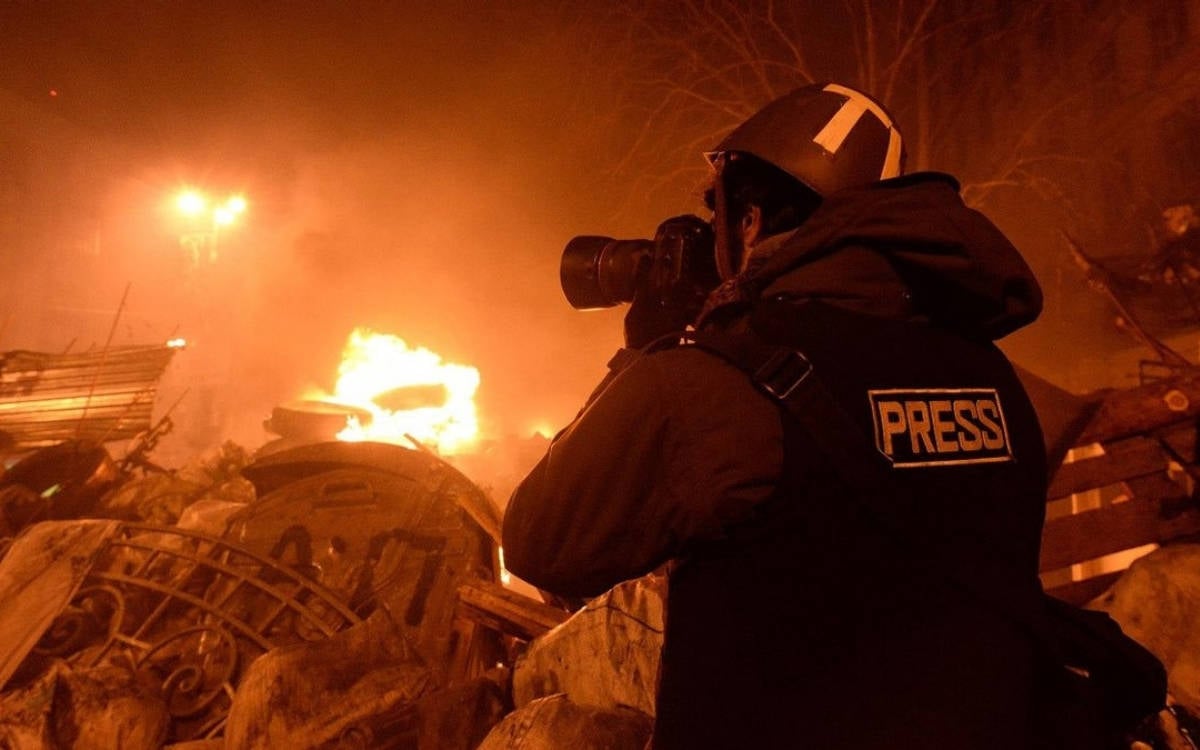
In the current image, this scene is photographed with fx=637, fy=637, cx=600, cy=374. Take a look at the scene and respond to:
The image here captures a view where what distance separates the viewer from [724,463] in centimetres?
92

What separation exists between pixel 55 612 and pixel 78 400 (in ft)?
20.4

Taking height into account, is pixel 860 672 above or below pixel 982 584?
below

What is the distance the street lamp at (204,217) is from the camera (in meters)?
31.1

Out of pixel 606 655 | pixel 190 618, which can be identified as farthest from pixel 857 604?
pixel 190 618

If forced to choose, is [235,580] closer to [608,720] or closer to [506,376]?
[608,720]

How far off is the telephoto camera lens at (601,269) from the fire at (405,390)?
559 inches

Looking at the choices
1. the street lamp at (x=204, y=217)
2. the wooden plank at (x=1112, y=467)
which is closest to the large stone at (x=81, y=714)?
the wooden plank at (x=1112, y=467)

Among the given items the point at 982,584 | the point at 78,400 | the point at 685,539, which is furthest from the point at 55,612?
the point at 78,400

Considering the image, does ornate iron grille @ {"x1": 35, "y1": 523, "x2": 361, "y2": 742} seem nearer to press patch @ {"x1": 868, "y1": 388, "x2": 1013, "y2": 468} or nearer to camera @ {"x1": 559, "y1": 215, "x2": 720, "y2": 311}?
camera @ {"x1": 559, "y1": 215, "x2": 720, "y2": 311}

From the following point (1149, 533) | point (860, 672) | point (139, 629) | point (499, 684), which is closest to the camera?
point (860, 672)

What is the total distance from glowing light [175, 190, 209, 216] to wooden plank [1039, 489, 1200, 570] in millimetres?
37556

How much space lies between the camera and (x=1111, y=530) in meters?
3.74

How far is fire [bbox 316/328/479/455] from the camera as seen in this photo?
16.2m

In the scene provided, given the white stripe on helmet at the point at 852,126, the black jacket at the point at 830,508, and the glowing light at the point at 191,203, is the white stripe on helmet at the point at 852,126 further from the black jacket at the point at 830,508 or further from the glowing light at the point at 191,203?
the glowing light at the point at 191,203
